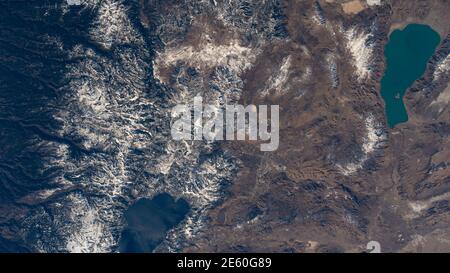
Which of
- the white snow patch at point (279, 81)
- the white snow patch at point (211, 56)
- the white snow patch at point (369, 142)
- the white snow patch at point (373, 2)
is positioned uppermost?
the white snow patch at point (373, 2)

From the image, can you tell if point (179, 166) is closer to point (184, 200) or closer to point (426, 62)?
point (184, 200)

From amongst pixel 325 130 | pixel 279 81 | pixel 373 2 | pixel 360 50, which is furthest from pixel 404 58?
pixel 279 81

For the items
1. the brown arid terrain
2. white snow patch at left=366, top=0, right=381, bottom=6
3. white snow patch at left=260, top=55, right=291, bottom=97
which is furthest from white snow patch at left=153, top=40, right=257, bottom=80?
white snow patch at left=366, top=0, right=381, bottom=6

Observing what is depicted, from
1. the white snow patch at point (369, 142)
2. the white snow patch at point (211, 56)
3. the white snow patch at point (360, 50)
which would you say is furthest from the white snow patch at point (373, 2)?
the white snow patch at point (211, 56)

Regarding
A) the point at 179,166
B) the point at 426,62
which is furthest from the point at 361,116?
the point at 179,166

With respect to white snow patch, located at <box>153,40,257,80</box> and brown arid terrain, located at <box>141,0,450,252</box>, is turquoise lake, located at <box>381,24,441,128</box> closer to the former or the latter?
brown arid terrain, located at <box>141,0,450,252</box>

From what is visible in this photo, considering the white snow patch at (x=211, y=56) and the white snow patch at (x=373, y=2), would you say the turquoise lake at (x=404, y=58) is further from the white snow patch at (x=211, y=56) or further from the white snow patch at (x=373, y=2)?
the white snow patch at (x=211, y=56)
